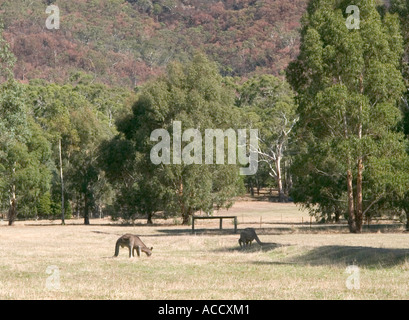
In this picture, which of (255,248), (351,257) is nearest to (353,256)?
(351,257)

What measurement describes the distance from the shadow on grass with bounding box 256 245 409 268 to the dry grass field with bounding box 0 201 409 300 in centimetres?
3

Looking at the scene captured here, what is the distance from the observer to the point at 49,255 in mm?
30953

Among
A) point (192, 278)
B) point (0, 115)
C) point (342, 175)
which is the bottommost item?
point (192, 278)

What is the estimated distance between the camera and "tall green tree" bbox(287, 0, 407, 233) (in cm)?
4156

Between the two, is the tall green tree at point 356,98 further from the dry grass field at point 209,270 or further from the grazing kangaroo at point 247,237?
the grazing kangaroo at point 247,237

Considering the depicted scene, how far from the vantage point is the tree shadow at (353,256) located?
24391 millimetres

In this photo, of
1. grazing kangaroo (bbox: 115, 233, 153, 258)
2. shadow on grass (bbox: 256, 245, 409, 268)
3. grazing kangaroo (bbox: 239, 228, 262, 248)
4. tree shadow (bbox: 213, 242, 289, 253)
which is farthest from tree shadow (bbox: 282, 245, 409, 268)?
grazing kangaroo (bbox: 115, 233, 153, 258)

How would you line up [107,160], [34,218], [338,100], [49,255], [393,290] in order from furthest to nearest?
[34,218] → [107,160] → [338,100] → [49,255] → [393,290]

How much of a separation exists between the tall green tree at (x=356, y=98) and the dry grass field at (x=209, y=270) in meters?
7.19

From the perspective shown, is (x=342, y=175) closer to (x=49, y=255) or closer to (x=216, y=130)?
(x=216, y=130)

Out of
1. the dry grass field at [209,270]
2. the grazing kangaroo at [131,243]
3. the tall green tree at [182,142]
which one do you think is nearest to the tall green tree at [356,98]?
the dry grass field at [209,270]

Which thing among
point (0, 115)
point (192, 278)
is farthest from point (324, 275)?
point (0, 115)

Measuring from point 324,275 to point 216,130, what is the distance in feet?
119

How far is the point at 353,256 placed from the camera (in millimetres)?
26234
